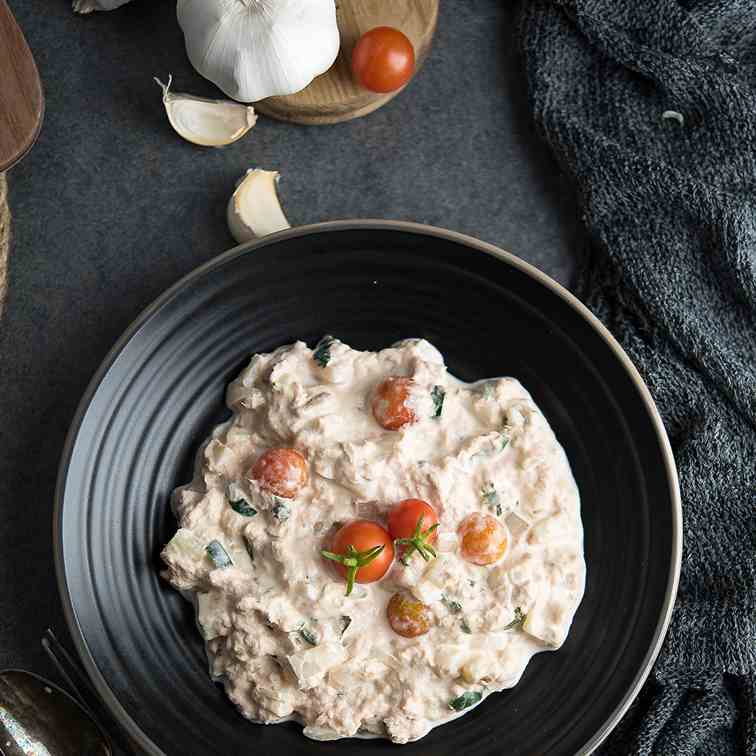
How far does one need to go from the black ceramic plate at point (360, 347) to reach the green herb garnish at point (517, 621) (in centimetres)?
18

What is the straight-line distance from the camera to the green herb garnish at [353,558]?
1.91 metres

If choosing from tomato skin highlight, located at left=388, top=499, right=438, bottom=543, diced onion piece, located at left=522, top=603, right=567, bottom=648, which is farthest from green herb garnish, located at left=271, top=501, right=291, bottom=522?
diced onion piece, located at left=522, top=603, right=567, bottom=648

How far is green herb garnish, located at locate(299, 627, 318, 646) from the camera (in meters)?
2.01

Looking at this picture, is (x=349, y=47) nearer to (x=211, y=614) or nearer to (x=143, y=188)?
(x=143, y=188)

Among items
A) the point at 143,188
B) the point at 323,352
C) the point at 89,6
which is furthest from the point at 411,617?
the point at 89,6

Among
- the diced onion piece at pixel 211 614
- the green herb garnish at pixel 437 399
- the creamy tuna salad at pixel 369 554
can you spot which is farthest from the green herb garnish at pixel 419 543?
the diced onion piece at pixel 211 614

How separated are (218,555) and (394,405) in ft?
1.59

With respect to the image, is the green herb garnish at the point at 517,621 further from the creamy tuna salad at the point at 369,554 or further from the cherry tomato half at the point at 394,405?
the cherry tomato half at the point at 394,405

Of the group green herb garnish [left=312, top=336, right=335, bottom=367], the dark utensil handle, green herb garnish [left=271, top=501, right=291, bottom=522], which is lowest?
the dark utensil handle

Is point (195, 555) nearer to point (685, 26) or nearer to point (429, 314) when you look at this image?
point (429, 314)

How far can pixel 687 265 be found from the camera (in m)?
2.35

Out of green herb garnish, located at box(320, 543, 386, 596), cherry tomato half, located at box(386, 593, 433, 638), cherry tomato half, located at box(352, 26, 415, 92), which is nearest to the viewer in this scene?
green herb garnish, located at box(320, 543, 386, 596)

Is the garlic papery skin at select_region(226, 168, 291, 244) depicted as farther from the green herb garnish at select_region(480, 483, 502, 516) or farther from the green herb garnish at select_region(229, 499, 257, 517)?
the green herb garnish at select_region(480, 483, 502, 516)

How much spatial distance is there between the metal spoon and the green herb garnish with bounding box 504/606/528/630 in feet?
3.09
